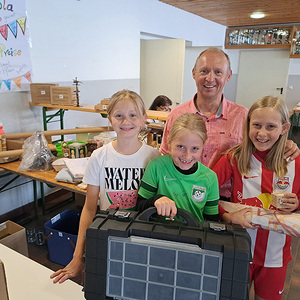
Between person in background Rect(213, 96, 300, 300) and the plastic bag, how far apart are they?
1.63 metres

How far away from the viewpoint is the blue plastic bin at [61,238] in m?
2.26

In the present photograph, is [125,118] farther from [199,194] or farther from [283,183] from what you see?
[283,183]

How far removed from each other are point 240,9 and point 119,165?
5.21m

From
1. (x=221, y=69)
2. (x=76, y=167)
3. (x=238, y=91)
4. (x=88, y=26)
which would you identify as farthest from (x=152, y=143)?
(x=238, y=91)

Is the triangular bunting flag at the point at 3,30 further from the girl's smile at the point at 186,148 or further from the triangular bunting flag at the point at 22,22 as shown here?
the girl's smile at the point at 186,148

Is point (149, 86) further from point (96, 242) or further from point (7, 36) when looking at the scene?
point (96, 242)

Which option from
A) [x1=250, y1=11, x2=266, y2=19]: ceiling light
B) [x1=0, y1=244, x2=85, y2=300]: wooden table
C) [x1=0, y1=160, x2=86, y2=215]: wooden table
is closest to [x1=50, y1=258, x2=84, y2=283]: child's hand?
[x1=0, y1=244, x2=85, y2=300]: wooden table

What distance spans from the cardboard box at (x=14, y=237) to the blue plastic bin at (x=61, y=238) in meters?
0.29

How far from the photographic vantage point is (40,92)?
3.00 m

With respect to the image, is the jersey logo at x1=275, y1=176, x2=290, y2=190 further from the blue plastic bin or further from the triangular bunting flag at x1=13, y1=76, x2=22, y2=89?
the triangular bunting flag at x1=13, y1=76, x2=22, y2=89

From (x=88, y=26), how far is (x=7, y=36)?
1.12 meters

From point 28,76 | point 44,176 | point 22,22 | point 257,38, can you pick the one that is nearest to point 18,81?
point 28,76

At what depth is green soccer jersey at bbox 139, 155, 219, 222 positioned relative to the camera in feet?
3.51

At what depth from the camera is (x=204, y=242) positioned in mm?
559
